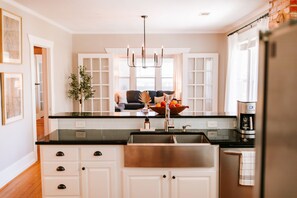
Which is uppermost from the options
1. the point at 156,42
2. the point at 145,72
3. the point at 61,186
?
the point at 156,42

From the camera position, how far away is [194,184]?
2350mm

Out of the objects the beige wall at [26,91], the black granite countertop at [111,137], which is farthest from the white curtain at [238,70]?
the beige wall at [26,91]

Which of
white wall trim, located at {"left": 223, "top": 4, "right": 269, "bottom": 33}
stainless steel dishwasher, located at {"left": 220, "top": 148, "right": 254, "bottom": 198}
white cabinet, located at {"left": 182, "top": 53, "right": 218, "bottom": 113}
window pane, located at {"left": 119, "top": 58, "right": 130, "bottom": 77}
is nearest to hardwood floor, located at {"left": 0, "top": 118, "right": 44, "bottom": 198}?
stainless steel dishwasher, located at {"left": 220, "top": 148, "right": 254, "bottom": 198}

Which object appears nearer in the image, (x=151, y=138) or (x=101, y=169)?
(x=101, y=169)

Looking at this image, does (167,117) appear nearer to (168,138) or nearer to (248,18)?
(168,138)

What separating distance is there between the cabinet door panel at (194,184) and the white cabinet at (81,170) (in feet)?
1.76

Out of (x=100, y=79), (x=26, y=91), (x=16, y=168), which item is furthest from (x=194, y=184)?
(x=100, y=79)

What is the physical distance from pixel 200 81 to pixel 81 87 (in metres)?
2.92

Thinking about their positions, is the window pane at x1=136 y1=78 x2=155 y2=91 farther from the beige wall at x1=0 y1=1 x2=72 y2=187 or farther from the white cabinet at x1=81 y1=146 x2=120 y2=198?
the white cabinet at x1=81 y1=146 x2=120 y2=198

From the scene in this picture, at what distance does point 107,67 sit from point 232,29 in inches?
121

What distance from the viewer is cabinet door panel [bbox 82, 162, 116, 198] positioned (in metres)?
2.41

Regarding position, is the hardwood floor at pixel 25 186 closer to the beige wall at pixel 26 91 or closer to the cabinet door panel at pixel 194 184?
the beige wall at pixel 26 91

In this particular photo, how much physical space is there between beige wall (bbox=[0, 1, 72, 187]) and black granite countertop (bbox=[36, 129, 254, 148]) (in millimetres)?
1253

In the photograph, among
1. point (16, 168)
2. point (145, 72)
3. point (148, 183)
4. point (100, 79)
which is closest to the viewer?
point (148, 183)
